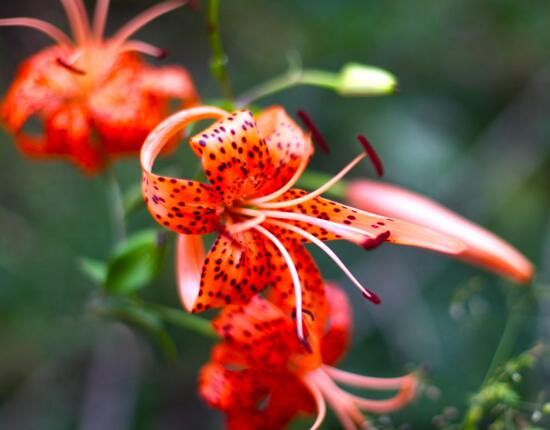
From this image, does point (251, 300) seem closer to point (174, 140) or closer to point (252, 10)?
point (174, 140)

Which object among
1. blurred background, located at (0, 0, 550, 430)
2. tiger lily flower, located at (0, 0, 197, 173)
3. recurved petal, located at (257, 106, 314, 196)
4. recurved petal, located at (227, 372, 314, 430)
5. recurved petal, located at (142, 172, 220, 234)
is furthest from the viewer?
blurred background, located at (0, 0, 550, 430)

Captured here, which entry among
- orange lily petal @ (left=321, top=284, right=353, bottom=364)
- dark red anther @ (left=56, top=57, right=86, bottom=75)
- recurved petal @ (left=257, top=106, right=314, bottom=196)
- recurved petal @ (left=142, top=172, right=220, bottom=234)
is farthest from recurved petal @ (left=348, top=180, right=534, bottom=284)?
dark red anther @ (left=56, top=57, right=86, bottom=75)

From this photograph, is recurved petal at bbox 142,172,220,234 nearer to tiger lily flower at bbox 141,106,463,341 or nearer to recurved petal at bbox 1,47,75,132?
tiger lily flower at bbox 141,106,463,341

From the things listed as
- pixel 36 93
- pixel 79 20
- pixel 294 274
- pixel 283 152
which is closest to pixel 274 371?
pixel 294 274

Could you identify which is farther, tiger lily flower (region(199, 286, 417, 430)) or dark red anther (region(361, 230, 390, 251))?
tiger lily flower (region(199, 286, 417, 430))

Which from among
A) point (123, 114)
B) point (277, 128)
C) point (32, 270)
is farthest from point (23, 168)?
point (277, 128)

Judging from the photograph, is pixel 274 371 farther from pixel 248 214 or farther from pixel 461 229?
pixel 461 229
